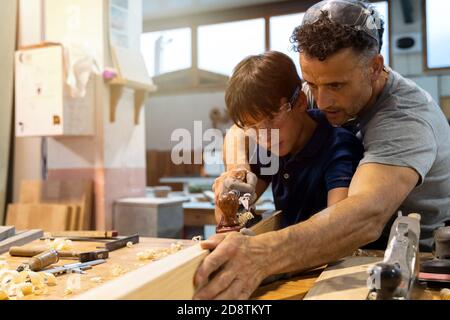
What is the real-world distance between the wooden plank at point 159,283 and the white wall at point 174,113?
6.83m

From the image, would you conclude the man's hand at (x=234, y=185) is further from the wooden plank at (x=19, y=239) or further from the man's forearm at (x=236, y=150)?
the wooden plank at (x=19, y=239)

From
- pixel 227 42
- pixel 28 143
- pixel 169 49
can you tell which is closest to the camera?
pixel 28 143

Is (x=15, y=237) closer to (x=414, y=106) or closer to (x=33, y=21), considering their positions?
(x=414, y=106)

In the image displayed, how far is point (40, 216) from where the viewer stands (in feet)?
10.7

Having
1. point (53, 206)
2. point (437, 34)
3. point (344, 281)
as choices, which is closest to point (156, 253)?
point (344, 281)

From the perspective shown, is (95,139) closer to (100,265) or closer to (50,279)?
(100,265)

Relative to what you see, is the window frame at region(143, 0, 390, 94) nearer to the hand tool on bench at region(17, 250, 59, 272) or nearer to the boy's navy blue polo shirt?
the boy's navy blue polo shirt

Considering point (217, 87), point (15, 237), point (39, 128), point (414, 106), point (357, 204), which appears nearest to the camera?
point (357, 204)

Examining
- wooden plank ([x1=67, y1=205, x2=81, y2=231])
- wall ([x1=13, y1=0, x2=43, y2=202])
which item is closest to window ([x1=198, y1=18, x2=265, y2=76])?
wall ([x1=13, y1=0, x2=43, y2=202])

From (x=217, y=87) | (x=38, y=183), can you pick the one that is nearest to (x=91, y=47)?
(x=38, y=183)

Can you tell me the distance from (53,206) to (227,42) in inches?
189

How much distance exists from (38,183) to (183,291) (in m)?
2.94

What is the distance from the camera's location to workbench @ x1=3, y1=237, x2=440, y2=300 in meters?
0.92

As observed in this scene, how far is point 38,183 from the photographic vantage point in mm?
3359
